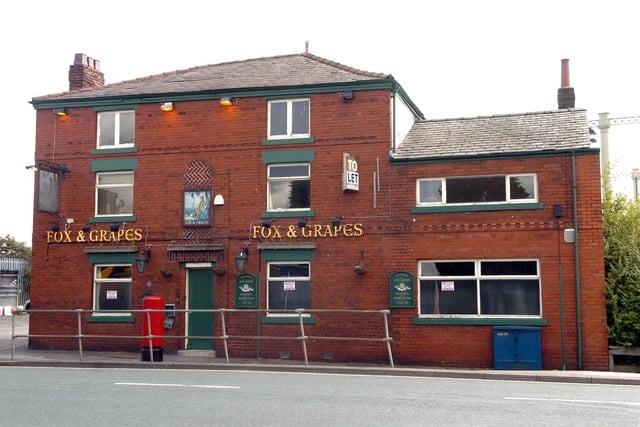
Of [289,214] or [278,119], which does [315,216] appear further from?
[278,119]

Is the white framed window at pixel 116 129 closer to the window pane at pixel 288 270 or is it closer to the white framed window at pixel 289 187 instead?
the white framed window at pixel 289 187

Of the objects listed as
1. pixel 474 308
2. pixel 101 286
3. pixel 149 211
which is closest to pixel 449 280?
pixel 474 308

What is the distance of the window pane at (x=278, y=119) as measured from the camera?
19.6m

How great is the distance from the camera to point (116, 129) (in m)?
20.7

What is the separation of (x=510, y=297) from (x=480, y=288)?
2.33 feet

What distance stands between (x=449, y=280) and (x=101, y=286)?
928cm

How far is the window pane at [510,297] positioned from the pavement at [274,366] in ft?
5.43

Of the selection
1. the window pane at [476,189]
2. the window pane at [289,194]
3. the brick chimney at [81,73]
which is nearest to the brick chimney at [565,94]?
the window pane at [476,189]

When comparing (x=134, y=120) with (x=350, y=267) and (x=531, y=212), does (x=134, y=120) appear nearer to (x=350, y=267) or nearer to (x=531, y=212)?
(x=350, y=267)

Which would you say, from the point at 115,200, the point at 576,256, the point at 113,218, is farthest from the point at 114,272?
the point at 576,256

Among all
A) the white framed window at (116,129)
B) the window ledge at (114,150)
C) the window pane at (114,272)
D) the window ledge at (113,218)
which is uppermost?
the white framed window at (116,129)

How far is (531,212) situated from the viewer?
17469mm

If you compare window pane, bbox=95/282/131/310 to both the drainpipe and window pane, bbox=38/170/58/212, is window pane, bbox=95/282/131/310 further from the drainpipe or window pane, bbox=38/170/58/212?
the drainpipe

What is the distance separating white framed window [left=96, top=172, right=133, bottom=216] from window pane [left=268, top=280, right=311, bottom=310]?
4.66 metres
